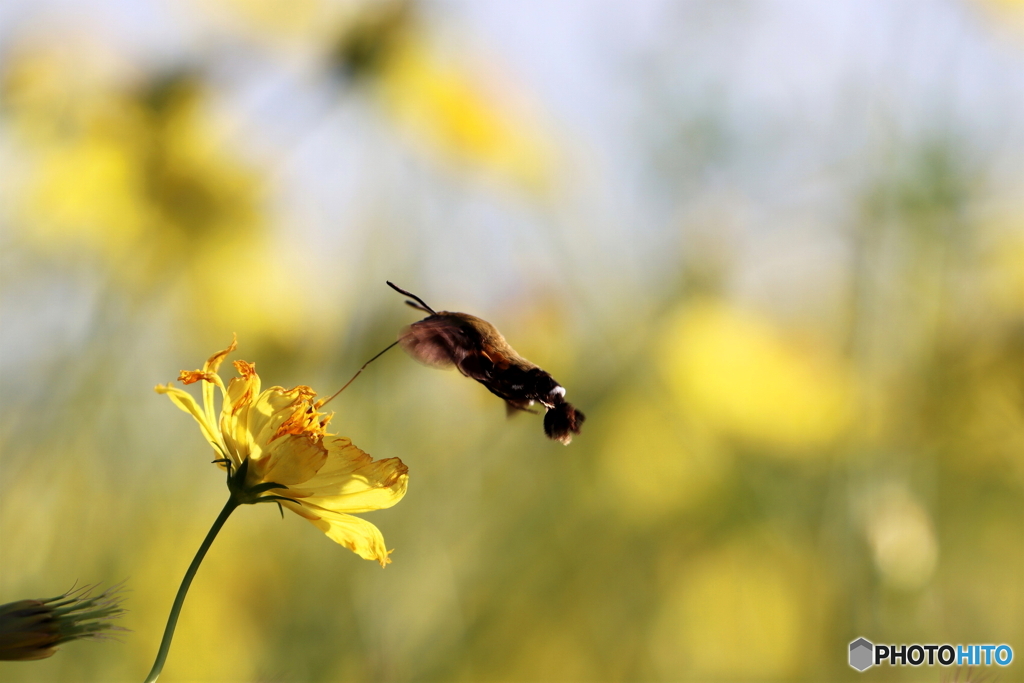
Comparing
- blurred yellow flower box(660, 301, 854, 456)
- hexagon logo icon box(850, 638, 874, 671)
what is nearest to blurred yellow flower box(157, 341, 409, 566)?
hexagon logo icon box(850, 638, 874, 671)

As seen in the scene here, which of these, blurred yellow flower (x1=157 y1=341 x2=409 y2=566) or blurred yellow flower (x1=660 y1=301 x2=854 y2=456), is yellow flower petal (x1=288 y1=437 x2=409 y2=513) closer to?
blurred yellow flower (x1=157 y1=341 x2=409 y2=566)

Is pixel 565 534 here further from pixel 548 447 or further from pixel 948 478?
pixel 948 478

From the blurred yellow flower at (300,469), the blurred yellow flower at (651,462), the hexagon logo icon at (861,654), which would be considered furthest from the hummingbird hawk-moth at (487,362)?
the blurred yellow flower at (651,462)

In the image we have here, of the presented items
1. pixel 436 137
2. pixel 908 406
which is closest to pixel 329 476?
pixel 908 406

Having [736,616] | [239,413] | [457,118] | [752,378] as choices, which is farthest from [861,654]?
[457,118]

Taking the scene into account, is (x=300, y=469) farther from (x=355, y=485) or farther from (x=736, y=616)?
(x=736, y=616)

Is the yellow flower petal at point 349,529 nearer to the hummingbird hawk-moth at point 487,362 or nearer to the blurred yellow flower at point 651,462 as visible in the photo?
the hummingbird hawk-moth at point 487,362
